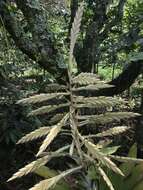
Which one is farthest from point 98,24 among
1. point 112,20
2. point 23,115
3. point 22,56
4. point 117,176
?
point 117,176

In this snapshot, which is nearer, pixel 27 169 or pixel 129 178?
pixel 27 169

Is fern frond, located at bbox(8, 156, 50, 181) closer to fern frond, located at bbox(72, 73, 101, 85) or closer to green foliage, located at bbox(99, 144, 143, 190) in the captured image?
fern frond, located at bbox(72, 73, 101, 85)

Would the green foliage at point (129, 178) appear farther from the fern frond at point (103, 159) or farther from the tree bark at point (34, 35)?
the tree bark at point (34, 35)

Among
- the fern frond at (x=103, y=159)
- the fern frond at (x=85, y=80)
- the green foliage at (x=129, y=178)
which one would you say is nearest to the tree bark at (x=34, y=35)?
the green foliage at (x=129, y=178)

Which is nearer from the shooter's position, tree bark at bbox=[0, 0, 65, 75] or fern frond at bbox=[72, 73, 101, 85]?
fern frond at bbox=[72, 73, 101, 85]

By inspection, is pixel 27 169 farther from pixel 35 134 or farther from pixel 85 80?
pixel 85 80

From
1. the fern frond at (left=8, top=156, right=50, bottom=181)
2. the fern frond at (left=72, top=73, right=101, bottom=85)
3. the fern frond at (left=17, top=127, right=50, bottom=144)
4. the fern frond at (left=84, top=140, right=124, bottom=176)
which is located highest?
the fern frond at (left=72, top=73, right=101, bottom=85)

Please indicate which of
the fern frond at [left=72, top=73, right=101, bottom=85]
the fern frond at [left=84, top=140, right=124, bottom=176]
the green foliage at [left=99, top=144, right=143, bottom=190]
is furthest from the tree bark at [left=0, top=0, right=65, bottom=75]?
the fern frond at [left=84, top=140, right=124, bottom=176]

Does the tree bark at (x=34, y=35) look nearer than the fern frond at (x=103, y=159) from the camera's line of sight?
No

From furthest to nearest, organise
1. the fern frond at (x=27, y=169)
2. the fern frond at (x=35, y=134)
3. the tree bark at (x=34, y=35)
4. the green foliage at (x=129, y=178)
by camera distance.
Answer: the tree bark at (x=34, y=35) → the green foliage at (x=129, y=178) → the fern frond at (x=35, y=134) → the fern frond at (x=27, y=169)

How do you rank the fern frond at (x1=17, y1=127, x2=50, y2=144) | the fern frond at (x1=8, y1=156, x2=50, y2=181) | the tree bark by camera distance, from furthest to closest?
1. the tree bark
2. the fern frond at (x1=17, y1=127, x2=50, y2=144)
3. the fern frond at (x1=8, y1=156, x2=50, y2=181)

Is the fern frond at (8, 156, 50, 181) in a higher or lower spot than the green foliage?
higher

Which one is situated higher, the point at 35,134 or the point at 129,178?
the point at 35,134

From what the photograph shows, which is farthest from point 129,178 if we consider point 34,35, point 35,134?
point 34,35
